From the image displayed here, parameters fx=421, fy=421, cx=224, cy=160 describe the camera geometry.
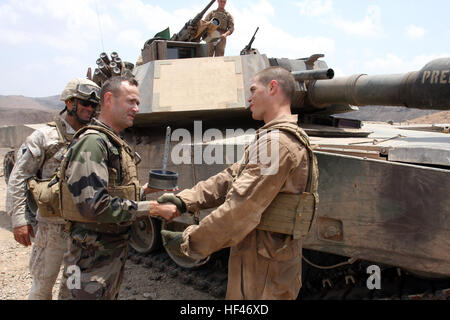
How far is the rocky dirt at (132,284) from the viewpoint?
4.13m

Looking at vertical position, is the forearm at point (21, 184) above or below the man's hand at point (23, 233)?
above

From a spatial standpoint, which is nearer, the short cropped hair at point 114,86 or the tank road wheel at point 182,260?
the short cropped hair at point 114,86

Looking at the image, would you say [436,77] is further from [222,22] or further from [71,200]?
[222,22]

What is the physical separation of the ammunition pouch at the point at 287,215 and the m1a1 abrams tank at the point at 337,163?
948 millimetres

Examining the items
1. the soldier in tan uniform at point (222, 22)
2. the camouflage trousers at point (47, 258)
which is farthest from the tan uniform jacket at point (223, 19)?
the camouflage trousers at point (47, 258)

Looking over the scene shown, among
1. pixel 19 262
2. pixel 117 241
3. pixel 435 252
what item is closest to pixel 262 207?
pixel 117 241

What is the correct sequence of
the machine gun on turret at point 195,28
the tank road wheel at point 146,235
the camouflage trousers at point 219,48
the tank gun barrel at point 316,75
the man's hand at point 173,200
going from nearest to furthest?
the man's hand at point 173,200 < the tank gun barrel at point 316,75 < the tank road wheel at point 146,235 < the machine gun on turret at point 195,28 < the camouflage trousers at point 219,48

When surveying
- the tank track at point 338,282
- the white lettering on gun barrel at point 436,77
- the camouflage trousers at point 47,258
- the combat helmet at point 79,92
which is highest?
the white lettering on gun barrel at point 436,77

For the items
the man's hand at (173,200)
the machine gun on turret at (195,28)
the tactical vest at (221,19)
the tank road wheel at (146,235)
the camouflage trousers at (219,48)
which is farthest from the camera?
the tactical vest at (221,19)

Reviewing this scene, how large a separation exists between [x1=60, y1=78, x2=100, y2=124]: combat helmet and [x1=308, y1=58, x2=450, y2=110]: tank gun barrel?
2411 millimetres

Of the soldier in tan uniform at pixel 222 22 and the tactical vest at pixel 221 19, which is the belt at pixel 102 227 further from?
the tactical vest at pixel 221 19

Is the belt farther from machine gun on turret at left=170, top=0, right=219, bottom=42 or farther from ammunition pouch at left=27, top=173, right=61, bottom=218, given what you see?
machine gun on turret at left=170, top=0, right=219, bottom=42

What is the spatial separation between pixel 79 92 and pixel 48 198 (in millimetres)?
762

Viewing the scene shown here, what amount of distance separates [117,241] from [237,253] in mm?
710
